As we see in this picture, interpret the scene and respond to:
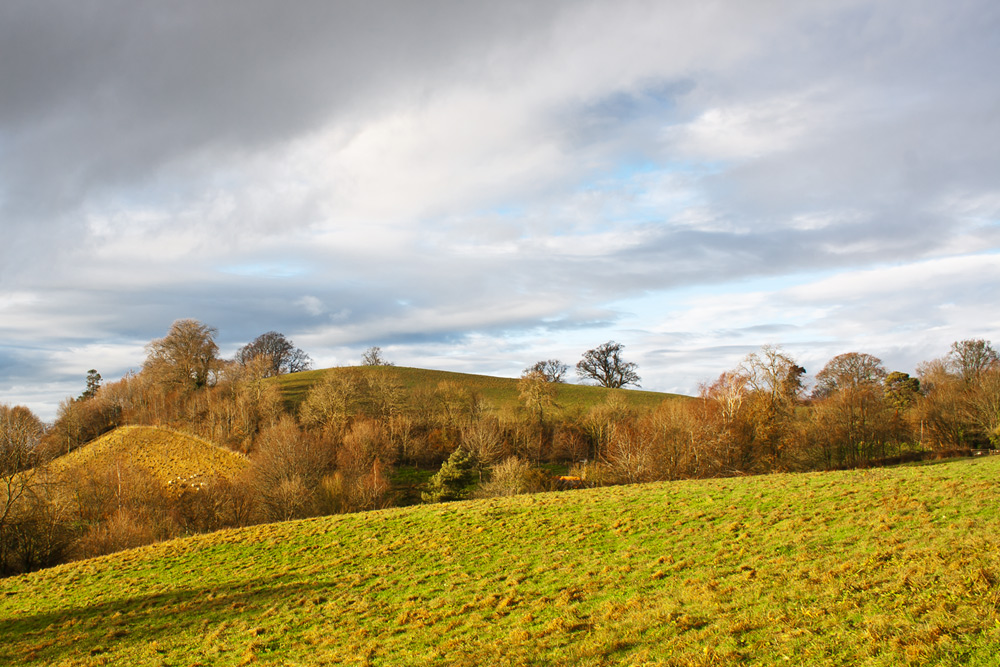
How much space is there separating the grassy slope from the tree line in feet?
14.1

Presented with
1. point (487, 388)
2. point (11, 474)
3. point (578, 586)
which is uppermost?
point (487, 388)

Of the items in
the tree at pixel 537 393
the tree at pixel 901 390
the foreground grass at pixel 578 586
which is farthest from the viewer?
the tree at pixel 537 393

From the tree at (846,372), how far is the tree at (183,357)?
94690 mm

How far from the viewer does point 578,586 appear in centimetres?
1517

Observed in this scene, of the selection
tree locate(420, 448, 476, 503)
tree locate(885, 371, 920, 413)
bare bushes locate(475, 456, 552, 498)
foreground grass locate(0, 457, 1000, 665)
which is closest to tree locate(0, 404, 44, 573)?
foreground grass locate(0, 457, 1000, 665)

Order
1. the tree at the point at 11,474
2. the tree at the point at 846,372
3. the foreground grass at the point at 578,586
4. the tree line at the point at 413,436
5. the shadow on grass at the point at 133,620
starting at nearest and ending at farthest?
the foreground grass at the point at 578,586
the shadow on grass at the point at 133,620
the tree at the point at 11,474
the tree line at the point at 413,436
the tree at the point at 846,372

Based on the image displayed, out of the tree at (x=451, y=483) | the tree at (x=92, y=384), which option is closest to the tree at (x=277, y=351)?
the tree at (x=92, y=384)

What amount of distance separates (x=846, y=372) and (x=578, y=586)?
8169cm

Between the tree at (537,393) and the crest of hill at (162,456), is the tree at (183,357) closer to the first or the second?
the crest of hill at (162,456)

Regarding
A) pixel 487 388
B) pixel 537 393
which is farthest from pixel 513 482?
pixel 487 388

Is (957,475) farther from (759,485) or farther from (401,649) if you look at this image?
(401,649)

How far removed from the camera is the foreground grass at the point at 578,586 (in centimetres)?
966

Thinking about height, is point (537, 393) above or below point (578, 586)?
above

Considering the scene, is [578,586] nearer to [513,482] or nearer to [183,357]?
[513,482]
